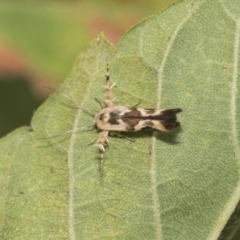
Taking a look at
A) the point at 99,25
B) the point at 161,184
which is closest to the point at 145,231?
the point at 161,184

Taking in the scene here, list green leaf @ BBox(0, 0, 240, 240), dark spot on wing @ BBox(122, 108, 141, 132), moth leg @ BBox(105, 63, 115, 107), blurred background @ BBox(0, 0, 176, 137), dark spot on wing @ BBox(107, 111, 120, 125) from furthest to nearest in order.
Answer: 1. blurred background @ BBox(0, 0, 176, 137)
2. dark spot on wing @ BBox(107, 111, 120, 125)
3. dark spot on wing @ BBox(122, 108, 141, 132)
4. moth leg @ BBox(105, 63, 115, 107)
5. green leaf @ BBox(0, 0, 240, 240)

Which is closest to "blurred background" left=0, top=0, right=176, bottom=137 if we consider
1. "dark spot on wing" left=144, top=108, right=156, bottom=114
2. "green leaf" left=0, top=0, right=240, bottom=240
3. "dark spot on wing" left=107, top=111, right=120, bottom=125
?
"dark spot on wing" left=107, top=111, right=120, bottom=125

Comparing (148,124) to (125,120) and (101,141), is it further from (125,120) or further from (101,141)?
(101,141)

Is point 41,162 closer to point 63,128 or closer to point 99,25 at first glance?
point 63,128

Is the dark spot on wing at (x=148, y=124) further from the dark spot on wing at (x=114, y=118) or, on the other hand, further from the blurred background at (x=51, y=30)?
the blurred background at (x=51, y=30)

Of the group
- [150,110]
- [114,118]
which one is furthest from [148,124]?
[114,118]

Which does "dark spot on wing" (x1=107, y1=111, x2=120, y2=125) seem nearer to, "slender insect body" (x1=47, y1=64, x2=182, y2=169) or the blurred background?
"slender insect body" (x1=47, y1=64, x2=182, y2=169)
